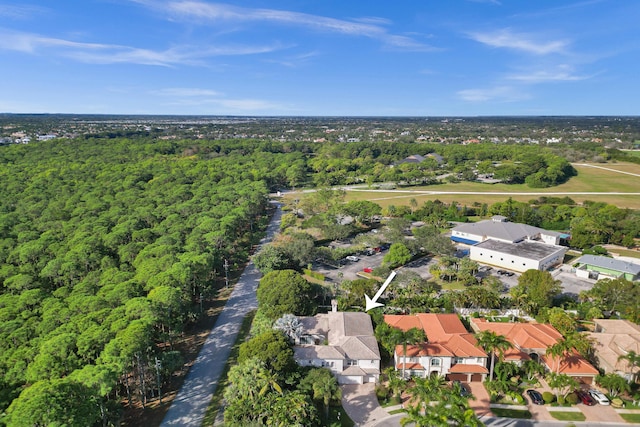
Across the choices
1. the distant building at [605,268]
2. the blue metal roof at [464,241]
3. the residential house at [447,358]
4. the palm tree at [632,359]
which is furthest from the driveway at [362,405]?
the blue metal roof at [464,241]

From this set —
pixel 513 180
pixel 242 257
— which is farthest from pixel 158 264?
pixel 513 180

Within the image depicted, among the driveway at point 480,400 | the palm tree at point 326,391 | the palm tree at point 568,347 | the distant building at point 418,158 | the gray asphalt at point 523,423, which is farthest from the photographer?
the distant building at point 418,158

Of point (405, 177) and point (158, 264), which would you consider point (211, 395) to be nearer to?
point (158, 264)

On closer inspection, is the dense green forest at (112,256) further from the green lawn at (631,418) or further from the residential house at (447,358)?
the green lawn at (631,418)

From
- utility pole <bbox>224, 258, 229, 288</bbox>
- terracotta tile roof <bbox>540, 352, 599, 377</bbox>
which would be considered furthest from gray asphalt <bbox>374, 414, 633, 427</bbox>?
utility pole <bbox>224, 258, 229, 288</bbox>

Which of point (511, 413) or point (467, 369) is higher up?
point (467, 369)

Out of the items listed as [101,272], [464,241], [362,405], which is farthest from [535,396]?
[101,272]

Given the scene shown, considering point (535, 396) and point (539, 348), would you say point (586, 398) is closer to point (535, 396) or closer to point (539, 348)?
point (535, 396)
